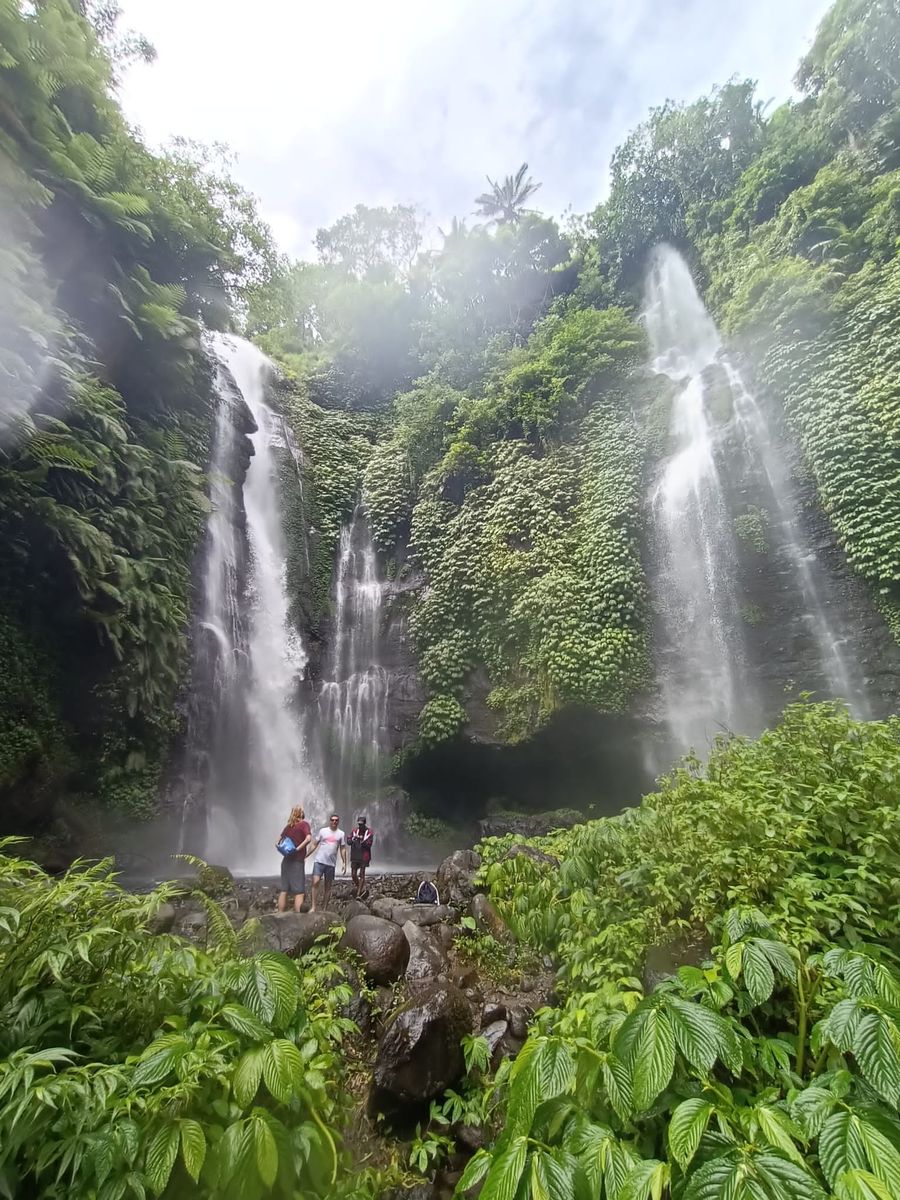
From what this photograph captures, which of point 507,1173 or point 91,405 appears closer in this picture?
point 507,1173

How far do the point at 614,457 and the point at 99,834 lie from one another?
13368 mm

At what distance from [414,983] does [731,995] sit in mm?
3248

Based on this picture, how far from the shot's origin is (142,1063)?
1590 mm

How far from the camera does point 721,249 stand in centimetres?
1688

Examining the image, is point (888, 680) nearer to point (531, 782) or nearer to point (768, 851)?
point (531, 782)

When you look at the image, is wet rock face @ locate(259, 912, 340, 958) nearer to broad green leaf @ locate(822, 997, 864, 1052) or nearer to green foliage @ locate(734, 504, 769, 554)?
broad green leaf @ locate(822, 997, 864, 1052)

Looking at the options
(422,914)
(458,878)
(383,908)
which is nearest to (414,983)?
(422,914)

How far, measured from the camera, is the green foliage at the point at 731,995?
4.09 feet

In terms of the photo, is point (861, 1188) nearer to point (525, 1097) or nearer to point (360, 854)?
point (525, 1097)

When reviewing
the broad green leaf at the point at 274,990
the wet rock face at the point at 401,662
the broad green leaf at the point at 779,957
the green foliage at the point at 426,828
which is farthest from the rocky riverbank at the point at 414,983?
the wet rock face at the point at 401,662

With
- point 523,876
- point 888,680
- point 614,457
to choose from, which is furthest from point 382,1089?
point 614,457

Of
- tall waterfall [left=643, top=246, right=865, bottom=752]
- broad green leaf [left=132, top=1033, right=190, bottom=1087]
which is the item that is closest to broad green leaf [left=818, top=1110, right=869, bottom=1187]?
broad green leaf [left=132, top=1033, right=190, bottom=1087]

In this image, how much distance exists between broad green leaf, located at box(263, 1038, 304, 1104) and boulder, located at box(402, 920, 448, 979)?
3.09m

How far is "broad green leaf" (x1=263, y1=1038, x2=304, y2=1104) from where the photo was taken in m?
1.54
